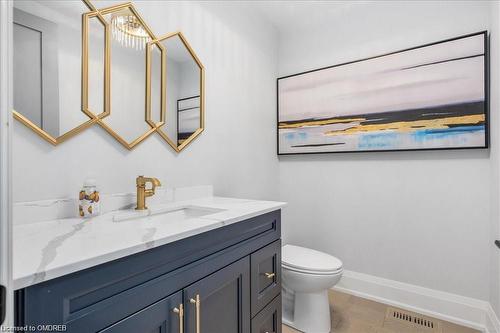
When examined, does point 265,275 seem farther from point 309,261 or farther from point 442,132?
point 442,132

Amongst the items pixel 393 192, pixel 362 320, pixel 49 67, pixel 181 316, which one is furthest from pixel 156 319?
pixel 393 192

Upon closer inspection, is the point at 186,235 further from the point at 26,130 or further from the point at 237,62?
the point at 237,62

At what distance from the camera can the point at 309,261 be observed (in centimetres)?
184

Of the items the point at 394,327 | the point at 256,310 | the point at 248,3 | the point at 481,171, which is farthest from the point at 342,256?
the point at 248,3

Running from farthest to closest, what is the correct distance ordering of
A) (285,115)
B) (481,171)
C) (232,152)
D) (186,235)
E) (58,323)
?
(285,115), (232,152), (481,171), (186,235), (58,323)

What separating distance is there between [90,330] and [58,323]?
0.09 m

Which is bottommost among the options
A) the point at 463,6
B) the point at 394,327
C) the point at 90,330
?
the point at 394,327

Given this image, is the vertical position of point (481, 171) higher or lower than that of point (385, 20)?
lower

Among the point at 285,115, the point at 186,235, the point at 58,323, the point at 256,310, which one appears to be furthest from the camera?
the point at 285,115

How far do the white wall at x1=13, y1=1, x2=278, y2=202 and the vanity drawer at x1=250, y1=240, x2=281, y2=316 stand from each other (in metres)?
0.68

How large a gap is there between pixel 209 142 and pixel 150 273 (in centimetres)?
119

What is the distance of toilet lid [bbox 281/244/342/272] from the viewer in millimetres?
1741

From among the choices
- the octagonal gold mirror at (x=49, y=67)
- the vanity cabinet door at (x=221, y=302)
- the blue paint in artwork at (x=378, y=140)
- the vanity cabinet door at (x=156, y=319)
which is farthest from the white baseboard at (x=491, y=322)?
the octagonal gold mirror at (x=49, y=67)

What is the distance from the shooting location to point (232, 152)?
2113mm
